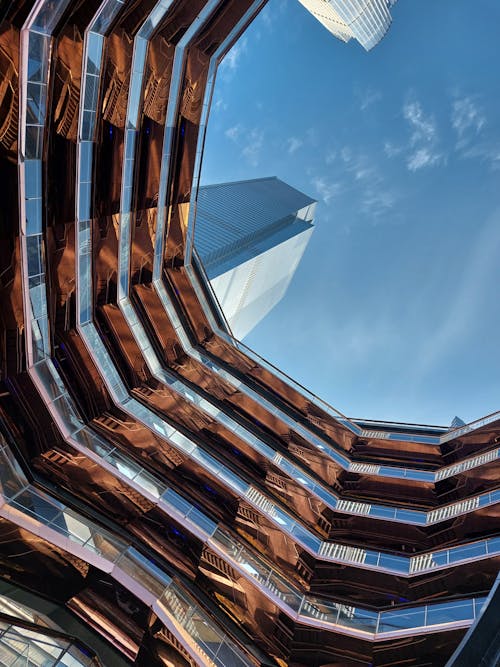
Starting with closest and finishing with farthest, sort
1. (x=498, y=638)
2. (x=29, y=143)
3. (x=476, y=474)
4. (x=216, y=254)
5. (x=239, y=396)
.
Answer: (x=498, y=638), (x=29, y=143), (x=476, y=474), (x=239, y=396), (x=216, y=254)

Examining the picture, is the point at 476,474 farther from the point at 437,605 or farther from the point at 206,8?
the point at 206,8

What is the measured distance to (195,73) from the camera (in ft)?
78.6

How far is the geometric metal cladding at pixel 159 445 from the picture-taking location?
1691 centimetres

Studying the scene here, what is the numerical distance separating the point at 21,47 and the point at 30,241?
6.46m

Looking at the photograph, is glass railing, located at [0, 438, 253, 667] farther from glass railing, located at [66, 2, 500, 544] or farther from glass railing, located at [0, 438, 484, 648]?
glass railing, located at [66, 2, 500, 544]

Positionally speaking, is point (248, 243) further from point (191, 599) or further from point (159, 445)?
point (191, 599)

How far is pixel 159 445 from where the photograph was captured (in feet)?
78.7

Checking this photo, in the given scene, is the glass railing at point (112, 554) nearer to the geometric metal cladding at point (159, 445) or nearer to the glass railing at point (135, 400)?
the geometric metal cladding at point (159, 445)

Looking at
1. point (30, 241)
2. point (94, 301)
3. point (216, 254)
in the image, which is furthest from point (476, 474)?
point (216, 254)

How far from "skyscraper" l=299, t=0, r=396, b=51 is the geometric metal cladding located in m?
139

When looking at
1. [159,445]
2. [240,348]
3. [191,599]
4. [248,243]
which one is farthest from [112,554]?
Result: [248,243]

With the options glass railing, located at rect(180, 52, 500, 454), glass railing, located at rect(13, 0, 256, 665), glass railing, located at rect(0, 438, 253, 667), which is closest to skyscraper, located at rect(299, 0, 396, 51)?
glass railing, located at rect(180, 52, 500, 454)

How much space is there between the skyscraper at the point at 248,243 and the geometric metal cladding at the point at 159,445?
52900mm

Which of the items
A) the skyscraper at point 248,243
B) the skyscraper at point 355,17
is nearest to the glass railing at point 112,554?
the skyscraper at point 248,243
